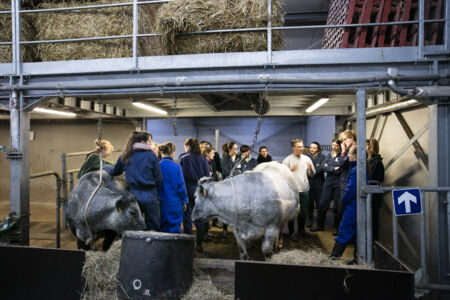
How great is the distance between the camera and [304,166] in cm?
569

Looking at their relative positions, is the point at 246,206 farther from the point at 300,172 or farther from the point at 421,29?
the point at 421,29

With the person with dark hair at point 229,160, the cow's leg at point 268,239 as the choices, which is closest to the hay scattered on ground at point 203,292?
the cow's leg at point 268,239

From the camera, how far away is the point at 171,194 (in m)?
4.28

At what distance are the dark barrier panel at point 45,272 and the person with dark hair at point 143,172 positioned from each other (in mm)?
1140

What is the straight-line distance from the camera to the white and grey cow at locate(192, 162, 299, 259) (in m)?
3.70

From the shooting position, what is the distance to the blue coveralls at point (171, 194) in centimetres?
427

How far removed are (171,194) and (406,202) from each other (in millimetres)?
2985

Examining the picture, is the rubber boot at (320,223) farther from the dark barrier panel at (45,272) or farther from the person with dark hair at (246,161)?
the dark barrier panel at (45,272)

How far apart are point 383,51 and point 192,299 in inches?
151

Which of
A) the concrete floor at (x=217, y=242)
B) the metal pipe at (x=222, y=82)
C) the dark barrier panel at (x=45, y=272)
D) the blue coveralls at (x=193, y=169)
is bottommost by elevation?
the concrete floor at (x=217, y=242)

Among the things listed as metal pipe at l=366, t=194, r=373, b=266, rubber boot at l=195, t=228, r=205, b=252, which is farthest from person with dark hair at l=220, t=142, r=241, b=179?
metal pipe at l=366, t=194, r=373, b=266

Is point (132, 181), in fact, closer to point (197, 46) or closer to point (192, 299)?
point (192, 299)

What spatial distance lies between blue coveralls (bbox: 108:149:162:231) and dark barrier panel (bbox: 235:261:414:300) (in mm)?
1761

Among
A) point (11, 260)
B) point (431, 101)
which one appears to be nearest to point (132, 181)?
point (11, 260)
